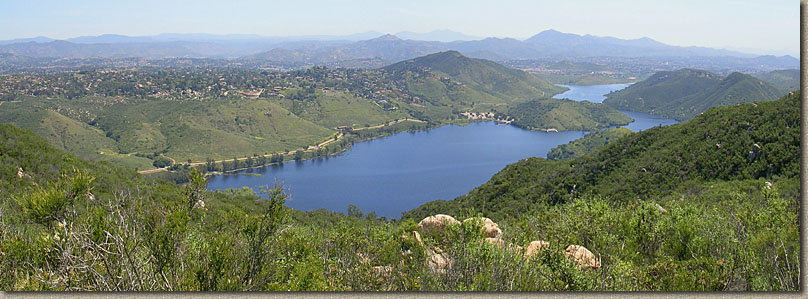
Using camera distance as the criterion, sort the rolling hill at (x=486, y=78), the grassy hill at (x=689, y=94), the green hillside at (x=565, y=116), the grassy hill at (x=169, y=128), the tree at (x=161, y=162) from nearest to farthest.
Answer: the tree at (x=161, y=162) < the grassy hill at (x=169, y=128) < the green hillside at (x=565, y=116) < the grassy hill at (x=689, y=94) < the rolling hill at (x=486, y=78)

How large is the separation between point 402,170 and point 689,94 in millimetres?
79164

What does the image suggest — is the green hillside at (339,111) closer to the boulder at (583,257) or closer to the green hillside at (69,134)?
the green hillside at (69,134)

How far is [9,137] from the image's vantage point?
1883 centimetres

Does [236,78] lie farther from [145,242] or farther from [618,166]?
[145,242]

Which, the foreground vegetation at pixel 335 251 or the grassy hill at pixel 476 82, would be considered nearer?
the foreground vegetation at pixel 335 251

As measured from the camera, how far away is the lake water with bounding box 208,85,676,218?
4891 cm

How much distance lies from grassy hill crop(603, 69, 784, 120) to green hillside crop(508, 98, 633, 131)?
47.2ft

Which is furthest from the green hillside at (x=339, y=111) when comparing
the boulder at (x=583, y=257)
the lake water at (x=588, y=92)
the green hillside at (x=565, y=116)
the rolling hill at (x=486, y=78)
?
the boulder at (x=583, y=257)

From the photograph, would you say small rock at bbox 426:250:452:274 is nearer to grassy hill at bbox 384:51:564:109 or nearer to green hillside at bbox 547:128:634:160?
green hillside at bbox 547:128:634:160

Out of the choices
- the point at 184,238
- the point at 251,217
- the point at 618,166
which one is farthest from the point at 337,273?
the point at 618,166

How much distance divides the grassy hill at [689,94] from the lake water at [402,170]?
12179 mm

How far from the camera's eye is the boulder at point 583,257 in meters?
6.02

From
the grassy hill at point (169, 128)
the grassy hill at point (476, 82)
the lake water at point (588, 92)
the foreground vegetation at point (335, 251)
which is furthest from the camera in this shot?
the grassy hill at point (476, 82)

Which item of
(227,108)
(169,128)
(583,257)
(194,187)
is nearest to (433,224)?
(583,257)
